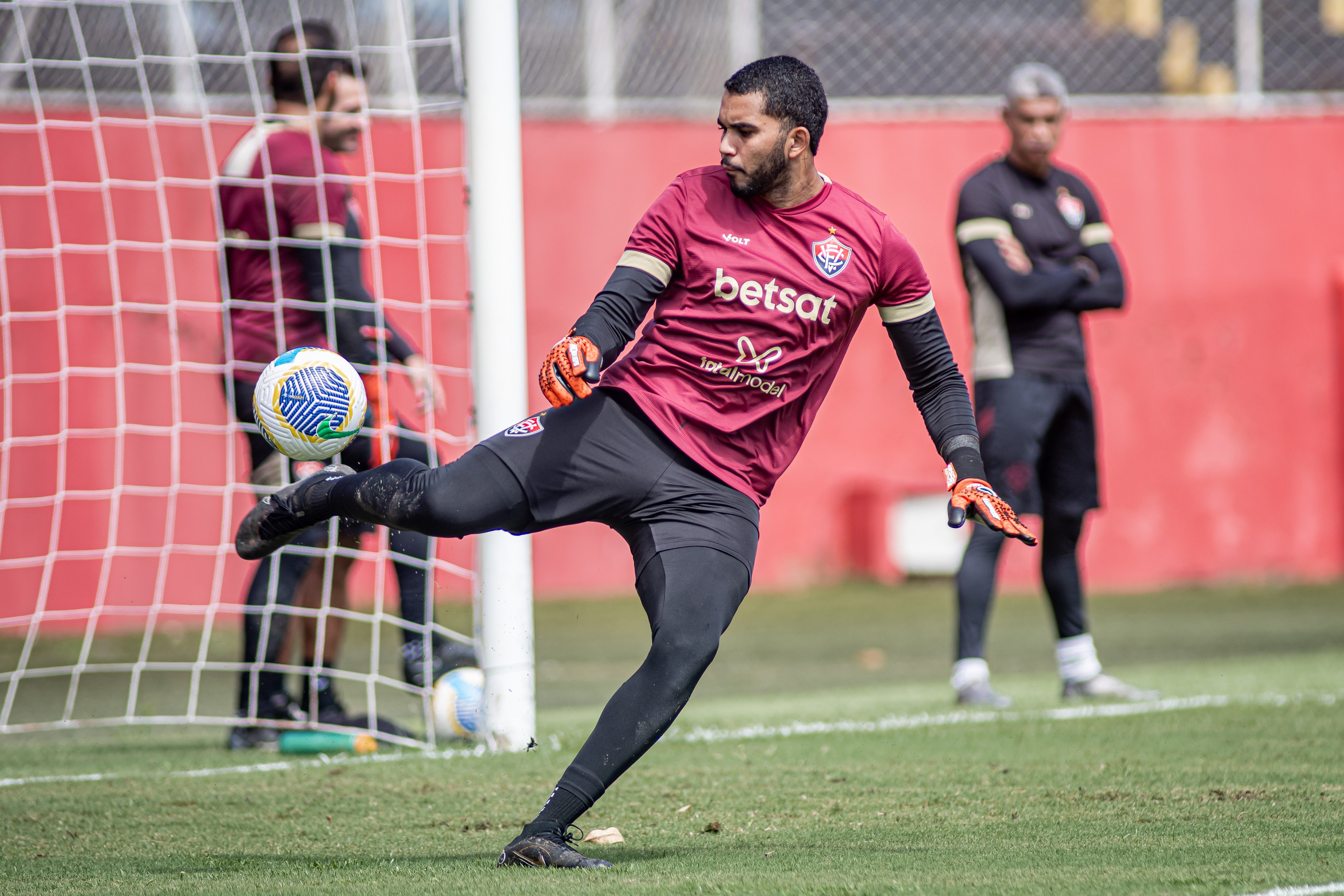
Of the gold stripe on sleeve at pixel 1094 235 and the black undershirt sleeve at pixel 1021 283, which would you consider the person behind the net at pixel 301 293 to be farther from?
the gold stripe on sleeve at pixel 1094 235

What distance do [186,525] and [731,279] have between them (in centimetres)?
800

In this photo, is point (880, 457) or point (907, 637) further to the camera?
point (880, 457)

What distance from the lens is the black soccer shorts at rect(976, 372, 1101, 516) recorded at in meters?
6.50

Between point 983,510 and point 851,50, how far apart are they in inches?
370

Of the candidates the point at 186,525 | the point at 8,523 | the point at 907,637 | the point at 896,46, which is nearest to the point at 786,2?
the point at 896,46

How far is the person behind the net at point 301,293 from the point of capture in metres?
6.03

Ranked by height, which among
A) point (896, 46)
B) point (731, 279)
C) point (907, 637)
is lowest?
point (907, 637)

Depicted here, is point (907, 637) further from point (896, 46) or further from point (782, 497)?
point (896, 46)

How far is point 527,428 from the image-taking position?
3930mm

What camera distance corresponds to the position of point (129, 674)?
912 cm

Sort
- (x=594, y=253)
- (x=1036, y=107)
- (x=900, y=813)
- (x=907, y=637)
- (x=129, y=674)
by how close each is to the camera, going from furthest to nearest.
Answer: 1. (x=594, y=253)
2. (x=907, y=637)
3. (x=129, y=674)
4. (x=1036, y=107)
5. (x=900, y=813)

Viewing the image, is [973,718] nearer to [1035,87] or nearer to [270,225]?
[1035,87]

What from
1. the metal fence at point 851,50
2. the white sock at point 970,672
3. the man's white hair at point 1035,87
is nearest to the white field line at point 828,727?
the white sock at point 970,672

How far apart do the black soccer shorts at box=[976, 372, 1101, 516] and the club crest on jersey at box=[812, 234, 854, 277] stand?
2529 millimetres
